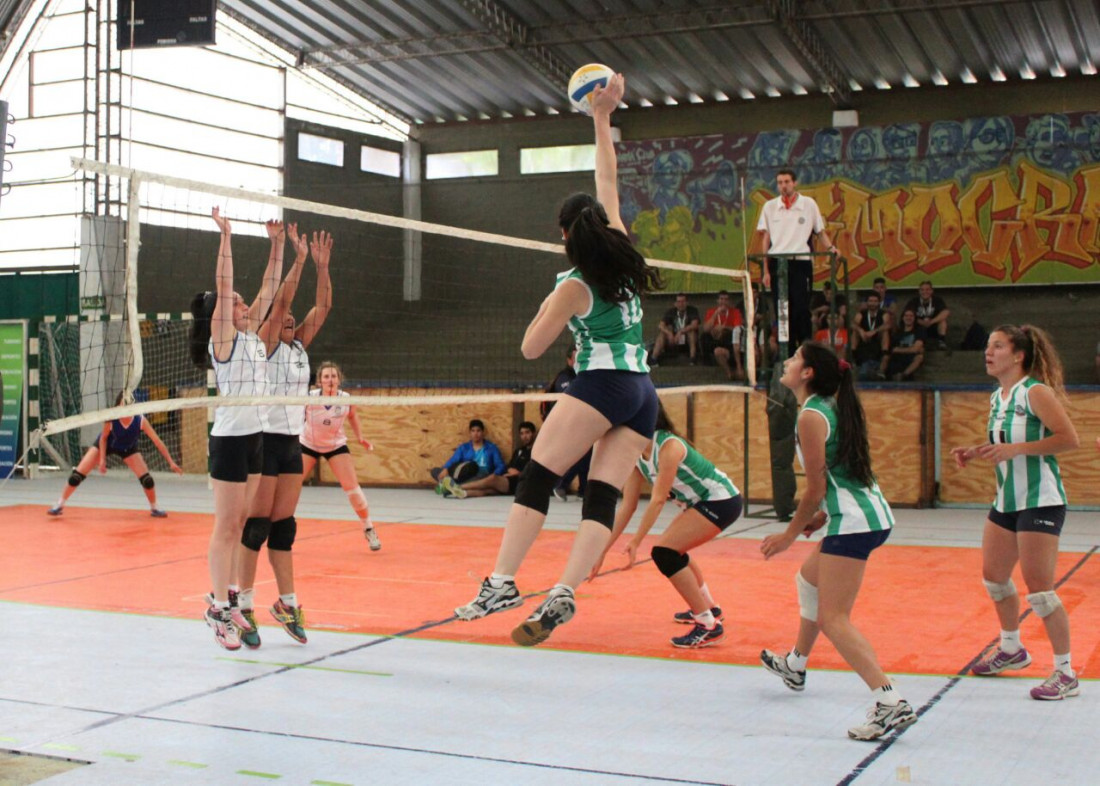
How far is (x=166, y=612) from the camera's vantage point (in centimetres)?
700

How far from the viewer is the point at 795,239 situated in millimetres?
10570

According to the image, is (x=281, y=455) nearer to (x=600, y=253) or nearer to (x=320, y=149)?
(x=600, y=253)

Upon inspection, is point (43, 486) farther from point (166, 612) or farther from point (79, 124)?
point (166, 612)

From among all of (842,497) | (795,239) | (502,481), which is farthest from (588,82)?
(502,481)

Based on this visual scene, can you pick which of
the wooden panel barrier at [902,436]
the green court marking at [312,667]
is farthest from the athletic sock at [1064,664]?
the wooden panel barrier at [902,436]

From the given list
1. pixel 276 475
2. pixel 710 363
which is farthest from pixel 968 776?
pixel 710 363

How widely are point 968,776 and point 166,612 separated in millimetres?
4899

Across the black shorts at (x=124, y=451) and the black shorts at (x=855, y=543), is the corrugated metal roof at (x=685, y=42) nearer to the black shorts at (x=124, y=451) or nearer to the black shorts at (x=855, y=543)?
the black shorts at (x=124, y=451)

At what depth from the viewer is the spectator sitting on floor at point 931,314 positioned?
16266 millimetres

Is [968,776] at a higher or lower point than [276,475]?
lower

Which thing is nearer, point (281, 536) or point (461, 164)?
point (281, 536)

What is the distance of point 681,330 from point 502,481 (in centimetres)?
383

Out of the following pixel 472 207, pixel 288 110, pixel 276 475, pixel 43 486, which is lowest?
pixel 43 486

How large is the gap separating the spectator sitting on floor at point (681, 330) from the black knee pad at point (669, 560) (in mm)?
10569
